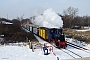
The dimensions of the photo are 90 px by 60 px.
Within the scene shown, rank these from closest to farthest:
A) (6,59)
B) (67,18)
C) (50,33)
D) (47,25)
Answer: (6,59)
(50,33)
(47,25)
(67,18)

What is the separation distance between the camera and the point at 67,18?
8006 cm

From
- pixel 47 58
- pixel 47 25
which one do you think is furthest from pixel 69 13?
pixel 47 58

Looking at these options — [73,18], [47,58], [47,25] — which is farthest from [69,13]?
[47,58]

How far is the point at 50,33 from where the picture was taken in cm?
2284

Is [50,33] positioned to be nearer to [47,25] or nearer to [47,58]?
[47,25]

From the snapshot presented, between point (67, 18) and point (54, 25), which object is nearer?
point (54, 25)

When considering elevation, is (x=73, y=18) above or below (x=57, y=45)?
above

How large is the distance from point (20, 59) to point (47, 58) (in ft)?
7.58

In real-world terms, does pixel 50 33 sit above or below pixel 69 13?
below

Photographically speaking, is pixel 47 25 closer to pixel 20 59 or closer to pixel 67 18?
pixel 20 59

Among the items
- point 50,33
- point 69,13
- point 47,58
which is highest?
point 69,13

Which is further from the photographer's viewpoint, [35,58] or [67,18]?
[67,18]

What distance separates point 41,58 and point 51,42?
346 inches

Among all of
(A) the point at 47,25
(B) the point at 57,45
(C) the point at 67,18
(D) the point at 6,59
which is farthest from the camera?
(C) the point at 67,18
